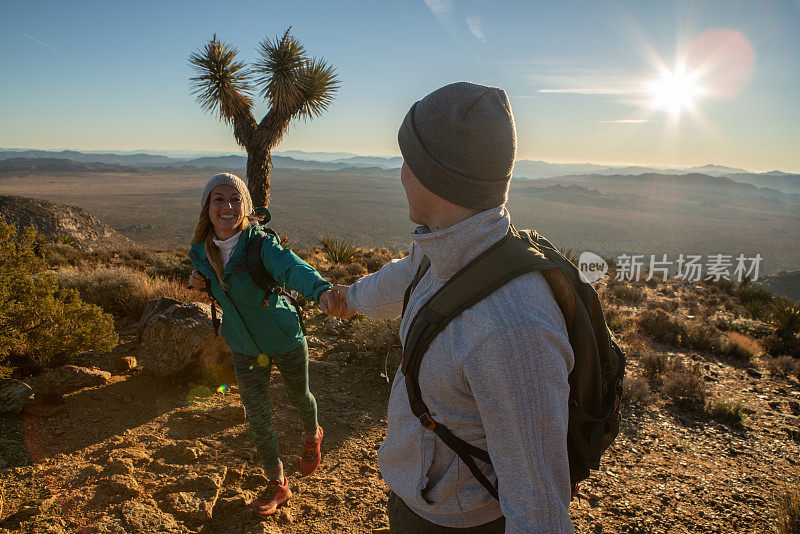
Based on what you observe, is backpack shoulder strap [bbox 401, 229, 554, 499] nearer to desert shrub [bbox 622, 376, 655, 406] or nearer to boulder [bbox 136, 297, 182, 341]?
boulder [bbox 136, 297, 182, 341]

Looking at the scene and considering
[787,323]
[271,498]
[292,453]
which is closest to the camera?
[271,498]

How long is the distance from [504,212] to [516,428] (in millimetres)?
579

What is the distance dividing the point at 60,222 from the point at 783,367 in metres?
25.7

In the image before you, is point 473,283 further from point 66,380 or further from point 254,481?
point 66,380

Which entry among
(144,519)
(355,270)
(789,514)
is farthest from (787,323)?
(144,519)

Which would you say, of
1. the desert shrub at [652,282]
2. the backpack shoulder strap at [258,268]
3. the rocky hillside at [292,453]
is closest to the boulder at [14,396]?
the rocky hillside at [292,453]

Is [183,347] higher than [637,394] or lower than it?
higher

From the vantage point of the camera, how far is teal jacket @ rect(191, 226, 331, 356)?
2.41m

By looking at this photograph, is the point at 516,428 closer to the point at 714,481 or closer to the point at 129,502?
the point at 129,502

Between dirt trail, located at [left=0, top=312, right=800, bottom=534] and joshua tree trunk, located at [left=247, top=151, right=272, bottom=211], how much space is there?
6.02m

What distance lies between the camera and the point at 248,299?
2486 millimetres

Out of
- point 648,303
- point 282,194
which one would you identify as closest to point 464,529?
point 648,303

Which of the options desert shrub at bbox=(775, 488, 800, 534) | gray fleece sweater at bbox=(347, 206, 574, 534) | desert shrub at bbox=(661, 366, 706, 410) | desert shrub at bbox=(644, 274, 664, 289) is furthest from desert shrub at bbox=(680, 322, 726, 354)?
gray fleece sweater at bbox=(347, 206, 574, 534)

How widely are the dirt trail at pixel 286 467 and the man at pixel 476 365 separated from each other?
6.42ft
